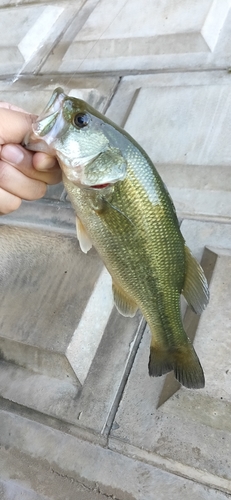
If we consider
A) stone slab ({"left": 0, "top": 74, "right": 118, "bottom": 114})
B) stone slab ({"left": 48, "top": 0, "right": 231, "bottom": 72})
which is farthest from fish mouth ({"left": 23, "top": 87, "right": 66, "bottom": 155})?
stone slab ({"left": 48, "top": 0, "right": 231, "bottom": 72})

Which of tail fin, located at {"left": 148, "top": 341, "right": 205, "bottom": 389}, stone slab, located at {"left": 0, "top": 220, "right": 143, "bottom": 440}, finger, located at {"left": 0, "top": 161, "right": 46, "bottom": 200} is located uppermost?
finger, located at {"left": 0, "top": 161, "right": 46, "bottom": 200}

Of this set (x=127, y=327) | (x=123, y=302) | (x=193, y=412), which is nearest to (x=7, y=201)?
(x=123, y=302)

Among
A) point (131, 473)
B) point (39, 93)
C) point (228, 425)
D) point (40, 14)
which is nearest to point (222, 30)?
point (39, 93)

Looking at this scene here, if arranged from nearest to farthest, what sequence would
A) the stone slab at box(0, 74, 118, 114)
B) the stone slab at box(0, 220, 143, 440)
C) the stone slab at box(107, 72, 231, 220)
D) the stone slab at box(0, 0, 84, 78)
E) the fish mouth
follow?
the fish mouth
the stone slab at box(0, 220, 143, 440)
the stone slab at box(107, 72, 231, 220)
the stone slab at box(0, 74, 118, 114)
the stone slab at box(0, 0, 84, 78)

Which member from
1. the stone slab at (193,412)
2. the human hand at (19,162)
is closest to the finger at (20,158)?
the human hand at (19,162)

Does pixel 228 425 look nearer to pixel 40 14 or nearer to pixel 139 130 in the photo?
pixel 139 130

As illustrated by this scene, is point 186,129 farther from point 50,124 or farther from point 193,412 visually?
point 193,412

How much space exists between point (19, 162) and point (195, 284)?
67cm

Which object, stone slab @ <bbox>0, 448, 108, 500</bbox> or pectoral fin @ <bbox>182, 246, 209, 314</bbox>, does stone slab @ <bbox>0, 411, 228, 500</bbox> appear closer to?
stone slab @ <bbox>0, 448, 108, 500</bbox>

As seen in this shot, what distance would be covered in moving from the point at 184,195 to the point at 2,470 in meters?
1.43

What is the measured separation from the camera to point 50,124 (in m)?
1.28

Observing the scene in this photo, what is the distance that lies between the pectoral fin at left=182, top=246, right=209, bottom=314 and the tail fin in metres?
0.15

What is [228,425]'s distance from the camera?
154 cm

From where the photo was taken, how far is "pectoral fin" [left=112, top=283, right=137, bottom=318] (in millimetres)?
1513
